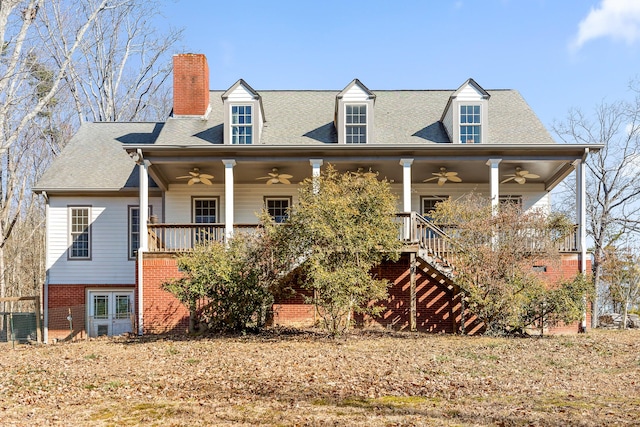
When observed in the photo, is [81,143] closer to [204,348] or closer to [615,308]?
[204,348]

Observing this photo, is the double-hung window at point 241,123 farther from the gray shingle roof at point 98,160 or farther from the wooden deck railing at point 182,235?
the gray shingle roof at point 98,160

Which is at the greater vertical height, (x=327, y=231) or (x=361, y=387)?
(x=327, y=231)

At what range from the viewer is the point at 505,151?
1831 centimetres

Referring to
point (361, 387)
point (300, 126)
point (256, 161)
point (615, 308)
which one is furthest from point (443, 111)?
point (615, 308)

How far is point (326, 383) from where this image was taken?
9906 mm

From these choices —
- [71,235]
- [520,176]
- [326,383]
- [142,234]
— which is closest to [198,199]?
[142,234]

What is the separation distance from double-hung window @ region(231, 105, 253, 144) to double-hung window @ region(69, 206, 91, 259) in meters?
5.78

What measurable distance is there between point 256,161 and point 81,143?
8.28 m

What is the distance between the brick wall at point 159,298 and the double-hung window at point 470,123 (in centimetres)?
952

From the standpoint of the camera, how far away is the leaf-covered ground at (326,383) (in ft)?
26.1

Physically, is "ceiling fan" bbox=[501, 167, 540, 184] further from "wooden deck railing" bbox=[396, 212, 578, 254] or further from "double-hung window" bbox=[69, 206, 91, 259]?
"double-hung window" bbox=[69, 206, 91, 259]

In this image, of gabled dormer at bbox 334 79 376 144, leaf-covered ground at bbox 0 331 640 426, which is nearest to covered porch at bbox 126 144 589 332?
gabled dormer at bbox 334 79 376 144

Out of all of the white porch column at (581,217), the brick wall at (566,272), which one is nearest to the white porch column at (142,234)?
the brick wall at (566,272)

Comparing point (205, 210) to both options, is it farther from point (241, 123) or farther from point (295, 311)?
point (295, 311)
